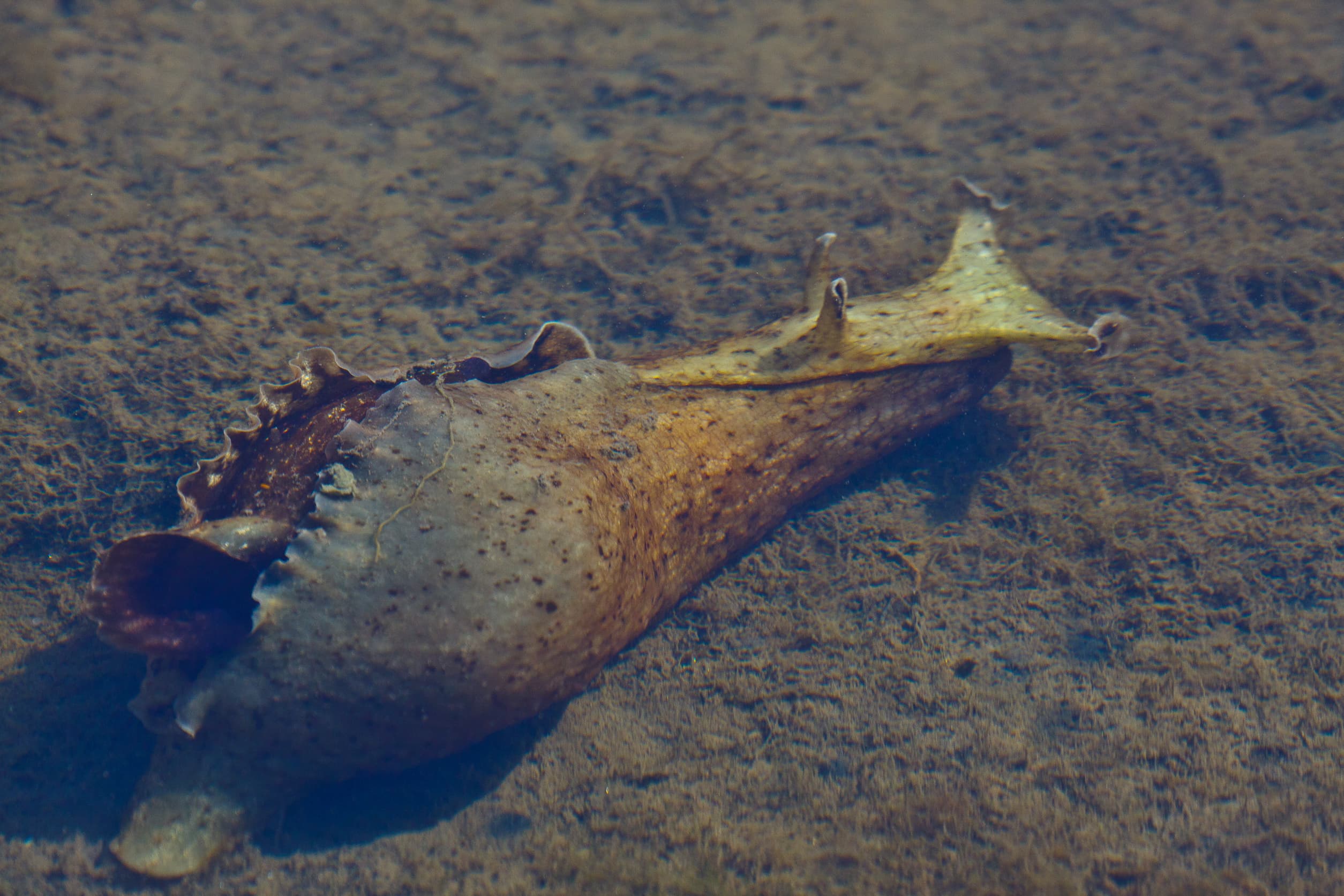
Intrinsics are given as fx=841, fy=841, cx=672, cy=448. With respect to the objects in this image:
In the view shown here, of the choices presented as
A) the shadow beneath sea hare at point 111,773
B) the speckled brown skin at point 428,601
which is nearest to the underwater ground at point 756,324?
the shadow beneath sea hare at point 111,773

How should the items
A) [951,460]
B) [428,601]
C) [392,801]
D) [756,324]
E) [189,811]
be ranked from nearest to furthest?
[428,601], [189,811], [392,801], [951,460], [756,324]

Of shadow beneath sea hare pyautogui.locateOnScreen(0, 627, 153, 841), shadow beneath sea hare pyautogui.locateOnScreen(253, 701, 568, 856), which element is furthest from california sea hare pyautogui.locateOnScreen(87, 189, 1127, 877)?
shadow beneath sea hare pyautogui.locateOnScreen(0, 627, 153, 841)

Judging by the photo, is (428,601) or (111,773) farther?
(111,773)

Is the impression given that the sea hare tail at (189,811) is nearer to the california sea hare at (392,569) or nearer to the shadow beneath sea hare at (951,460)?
the california sea hare at (392,569)

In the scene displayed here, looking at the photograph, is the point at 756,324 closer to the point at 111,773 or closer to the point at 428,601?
the point at 428,601

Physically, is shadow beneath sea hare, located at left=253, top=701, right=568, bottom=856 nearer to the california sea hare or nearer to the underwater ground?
the underwater ground

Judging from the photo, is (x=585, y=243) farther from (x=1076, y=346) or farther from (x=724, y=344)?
(x=1076, y=346)

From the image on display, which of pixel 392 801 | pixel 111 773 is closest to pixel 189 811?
pixel 111 773

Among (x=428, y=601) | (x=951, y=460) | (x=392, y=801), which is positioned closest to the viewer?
(x=428, y=601)
